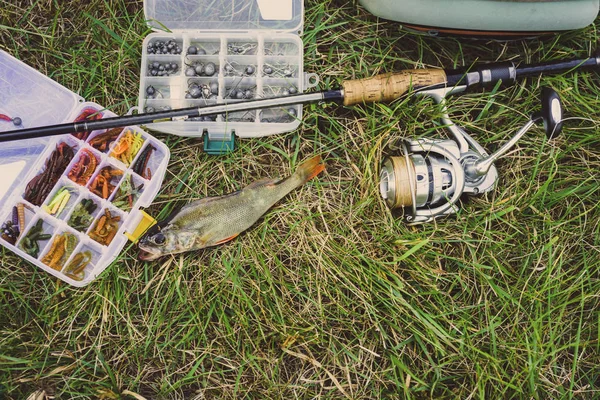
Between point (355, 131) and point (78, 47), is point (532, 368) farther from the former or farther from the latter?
point (78, 47)

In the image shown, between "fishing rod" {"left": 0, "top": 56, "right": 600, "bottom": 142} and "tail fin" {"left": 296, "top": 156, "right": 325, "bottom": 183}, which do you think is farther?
"tail fin" {"left": 296, "top": 156, "right": 325, "bottom": 183}

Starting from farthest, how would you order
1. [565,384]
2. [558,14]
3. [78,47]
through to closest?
[78,47]
[565,384]
[558,14]

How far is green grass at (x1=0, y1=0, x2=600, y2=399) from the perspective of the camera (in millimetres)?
2246

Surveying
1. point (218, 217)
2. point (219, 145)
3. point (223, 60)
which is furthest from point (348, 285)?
point (223, 60)

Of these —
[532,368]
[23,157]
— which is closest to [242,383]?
[532,368]

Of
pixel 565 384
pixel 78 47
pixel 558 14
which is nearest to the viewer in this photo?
pixel 558 14

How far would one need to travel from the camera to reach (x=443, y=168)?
2.14 m

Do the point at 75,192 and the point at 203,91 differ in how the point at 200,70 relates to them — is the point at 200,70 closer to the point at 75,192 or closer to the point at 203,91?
the point at 203,91

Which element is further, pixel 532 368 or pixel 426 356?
pixel 426 356

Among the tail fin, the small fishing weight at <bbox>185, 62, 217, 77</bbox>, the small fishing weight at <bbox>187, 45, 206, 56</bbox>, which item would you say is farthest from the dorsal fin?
the small fishing weight at <bbox>187, 45, 206, 56</bbox>

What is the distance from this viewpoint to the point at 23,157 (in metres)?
2.28

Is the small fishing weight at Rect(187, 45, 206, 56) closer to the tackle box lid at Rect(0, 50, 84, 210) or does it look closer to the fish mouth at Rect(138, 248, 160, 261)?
the tackle box lid at Rect(0, 50, 84, 210)

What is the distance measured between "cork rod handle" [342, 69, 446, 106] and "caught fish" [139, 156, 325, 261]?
0.34m

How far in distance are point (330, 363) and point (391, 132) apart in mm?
1160
